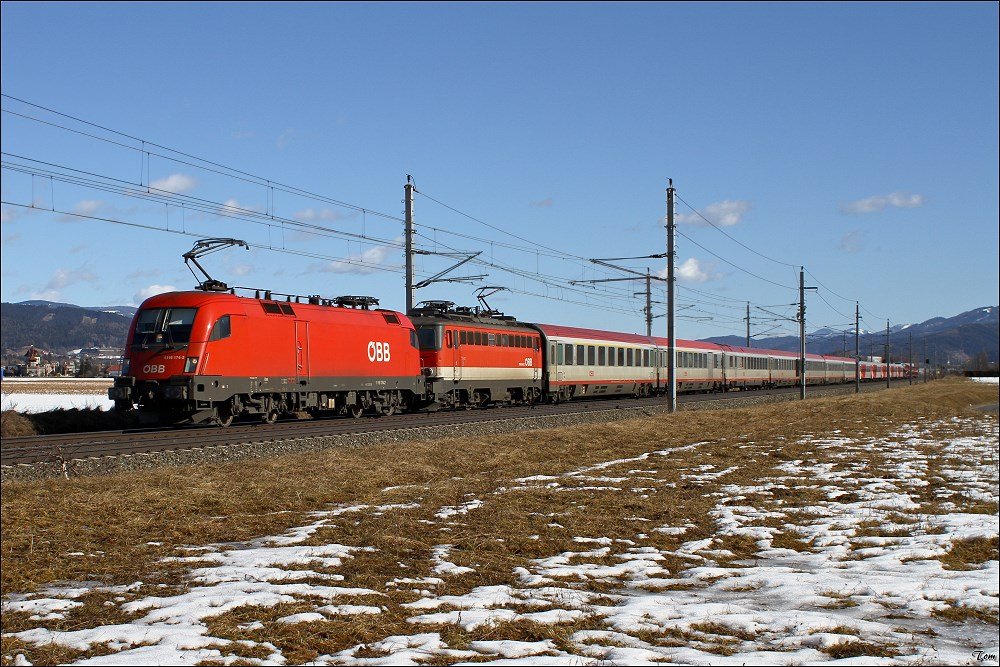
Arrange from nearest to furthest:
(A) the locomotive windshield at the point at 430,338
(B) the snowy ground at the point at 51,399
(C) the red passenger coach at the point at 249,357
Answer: (C) the red passenger coach at the point at 249,357 < (B) the snowy ground at the point at 51,399 < (A) the locomotive windshield at the point at 430,338

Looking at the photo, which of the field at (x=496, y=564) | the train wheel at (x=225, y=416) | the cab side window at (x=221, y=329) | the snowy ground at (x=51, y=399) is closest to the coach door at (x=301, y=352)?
the train wheel at (x=225, y=416)

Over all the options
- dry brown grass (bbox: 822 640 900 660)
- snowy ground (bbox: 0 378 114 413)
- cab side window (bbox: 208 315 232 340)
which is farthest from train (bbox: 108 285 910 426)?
dry brown grass (bbox: 822 640 900 660)

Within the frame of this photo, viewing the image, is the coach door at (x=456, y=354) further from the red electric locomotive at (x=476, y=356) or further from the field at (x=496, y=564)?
the field at (x=496, y=564)

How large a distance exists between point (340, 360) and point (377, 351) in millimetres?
2162

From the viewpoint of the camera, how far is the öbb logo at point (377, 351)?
30531mm

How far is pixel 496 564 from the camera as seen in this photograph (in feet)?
30.3

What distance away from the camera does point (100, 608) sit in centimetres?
725

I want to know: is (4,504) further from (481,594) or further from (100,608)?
(481,594)

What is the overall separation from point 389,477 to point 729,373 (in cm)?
5564

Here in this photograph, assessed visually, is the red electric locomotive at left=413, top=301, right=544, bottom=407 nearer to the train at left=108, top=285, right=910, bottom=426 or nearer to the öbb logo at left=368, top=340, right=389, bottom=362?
the train at left=108, top=285, right=910, bottom=426

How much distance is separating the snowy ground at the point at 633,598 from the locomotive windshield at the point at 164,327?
41.4 feet

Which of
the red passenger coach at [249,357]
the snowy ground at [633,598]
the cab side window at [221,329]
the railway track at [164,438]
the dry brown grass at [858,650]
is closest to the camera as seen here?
the snowy ground at [633,598]

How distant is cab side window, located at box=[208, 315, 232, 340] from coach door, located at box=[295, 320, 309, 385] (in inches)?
120

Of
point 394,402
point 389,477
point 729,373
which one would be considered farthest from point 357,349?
point 729,373
